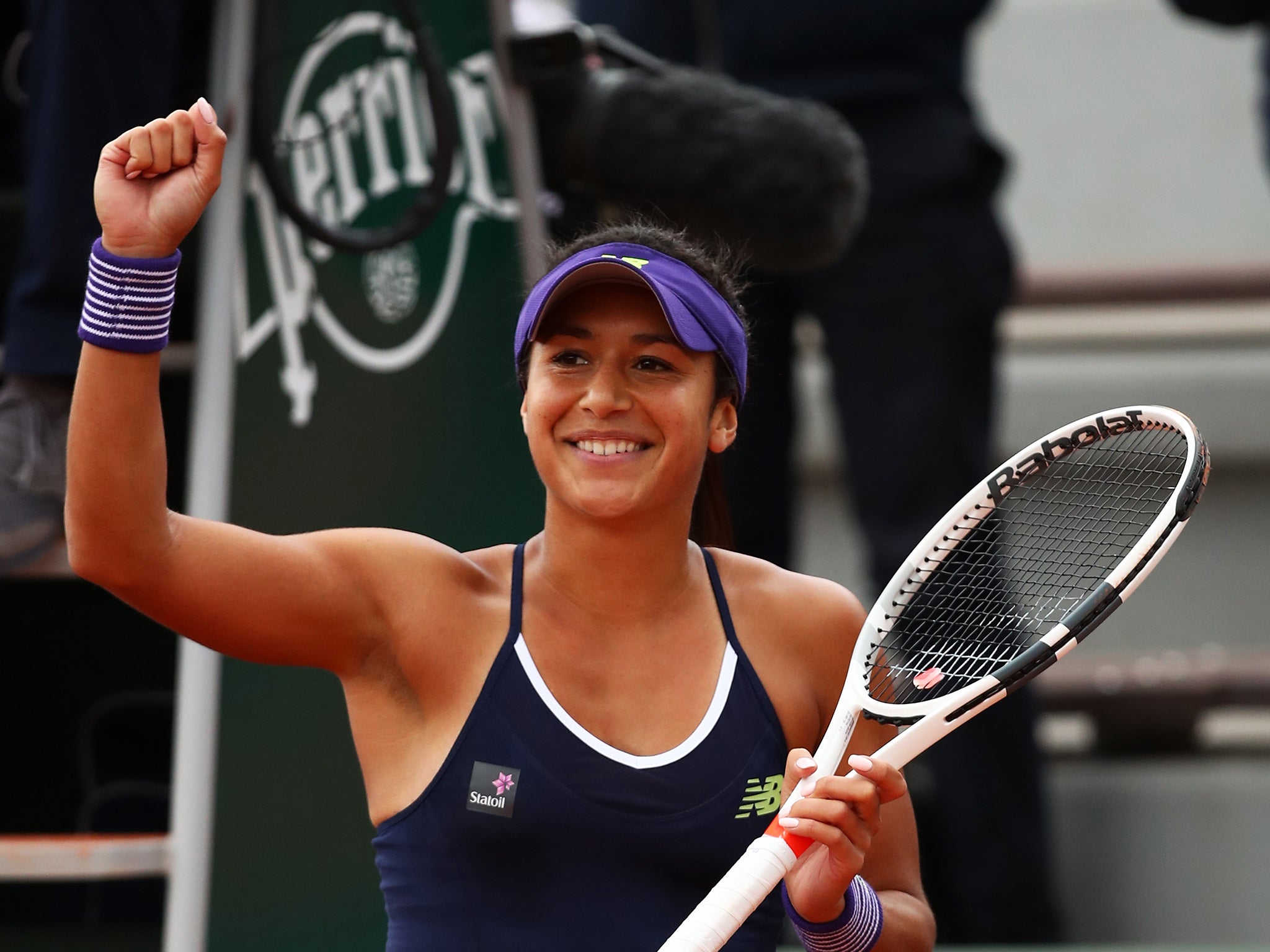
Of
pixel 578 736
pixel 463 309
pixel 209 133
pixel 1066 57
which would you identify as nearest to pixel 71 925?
pixel 463 309

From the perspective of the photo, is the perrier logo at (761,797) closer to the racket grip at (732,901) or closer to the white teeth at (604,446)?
the racket grip at (732,901)

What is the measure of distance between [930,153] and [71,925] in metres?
1.73

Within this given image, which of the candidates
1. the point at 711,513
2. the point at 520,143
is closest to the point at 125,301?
the point at 711,513

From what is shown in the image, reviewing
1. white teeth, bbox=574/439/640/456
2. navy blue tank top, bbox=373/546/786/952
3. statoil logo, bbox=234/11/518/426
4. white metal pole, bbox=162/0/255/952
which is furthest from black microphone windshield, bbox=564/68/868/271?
navy blue tank top, bbox=373/546/786/952

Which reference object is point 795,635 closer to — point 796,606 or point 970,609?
point 796,606

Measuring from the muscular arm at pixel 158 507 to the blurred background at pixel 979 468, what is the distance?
59 cm

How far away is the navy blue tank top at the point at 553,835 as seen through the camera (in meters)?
1.37

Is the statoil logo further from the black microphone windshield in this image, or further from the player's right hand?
the player's right hand

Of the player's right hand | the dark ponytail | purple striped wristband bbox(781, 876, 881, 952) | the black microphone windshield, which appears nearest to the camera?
the player's right hand

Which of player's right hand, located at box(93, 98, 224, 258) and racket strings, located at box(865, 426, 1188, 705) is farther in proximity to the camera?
racket strings, located at box(865, 426, 1188, 705)

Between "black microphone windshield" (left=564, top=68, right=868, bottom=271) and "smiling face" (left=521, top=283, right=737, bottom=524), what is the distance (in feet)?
2.60

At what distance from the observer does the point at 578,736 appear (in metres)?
1.40

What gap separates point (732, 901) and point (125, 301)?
62cm

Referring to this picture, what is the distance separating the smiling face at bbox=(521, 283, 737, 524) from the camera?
142 cm
